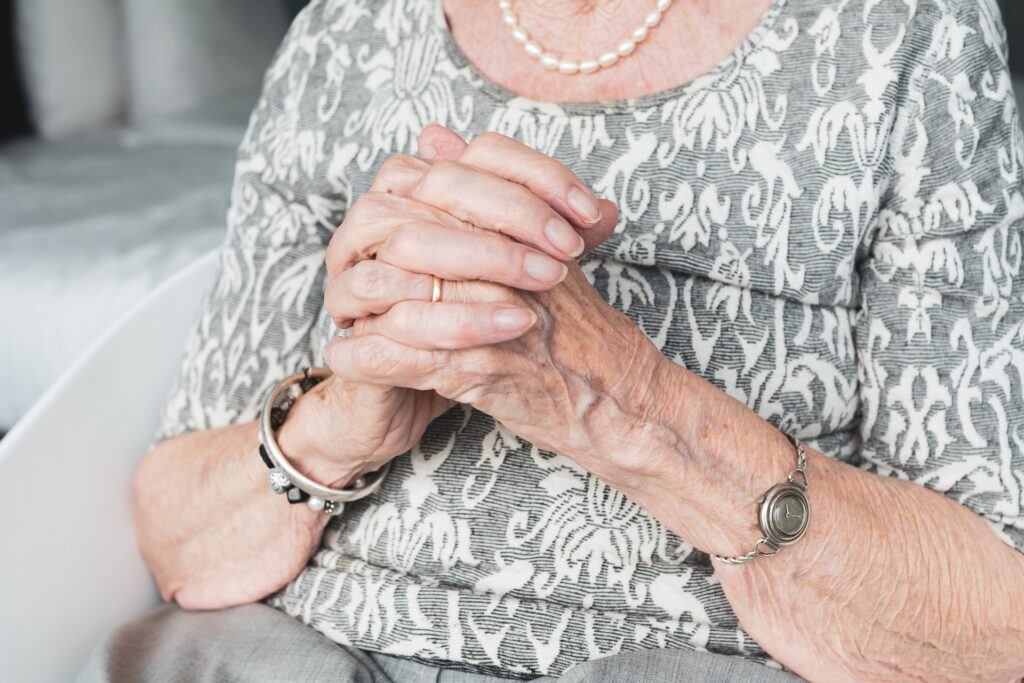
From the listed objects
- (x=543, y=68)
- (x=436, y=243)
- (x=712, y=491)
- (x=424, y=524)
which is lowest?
(x=424, y=524)

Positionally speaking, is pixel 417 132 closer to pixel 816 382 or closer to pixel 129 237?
pixel 816 382

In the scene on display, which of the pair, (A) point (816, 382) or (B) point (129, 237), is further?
(B) point (129, 237)

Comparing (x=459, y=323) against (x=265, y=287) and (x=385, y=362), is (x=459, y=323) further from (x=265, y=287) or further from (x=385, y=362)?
(x=265, y=287)

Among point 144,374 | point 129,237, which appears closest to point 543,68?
point 144,374

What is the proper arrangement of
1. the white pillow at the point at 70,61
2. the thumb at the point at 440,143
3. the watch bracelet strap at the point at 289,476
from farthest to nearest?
the white pillow at the point at 70,61
the watch bracelet strap at the point at 289,476
the thumb at the point at 440,143

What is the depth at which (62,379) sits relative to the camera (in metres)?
1.00

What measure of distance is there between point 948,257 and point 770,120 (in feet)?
0.65

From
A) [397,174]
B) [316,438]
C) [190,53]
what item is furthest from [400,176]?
[190,53]

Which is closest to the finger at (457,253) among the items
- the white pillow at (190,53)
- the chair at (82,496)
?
the chair at (82,496)

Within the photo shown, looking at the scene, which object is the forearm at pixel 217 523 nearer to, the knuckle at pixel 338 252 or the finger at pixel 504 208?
the knuckle at pixel 338 252

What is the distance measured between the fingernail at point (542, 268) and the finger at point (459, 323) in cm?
2

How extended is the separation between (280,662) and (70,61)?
2529mm

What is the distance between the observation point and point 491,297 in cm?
68

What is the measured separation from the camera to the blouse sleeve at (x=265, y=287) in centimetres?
104
